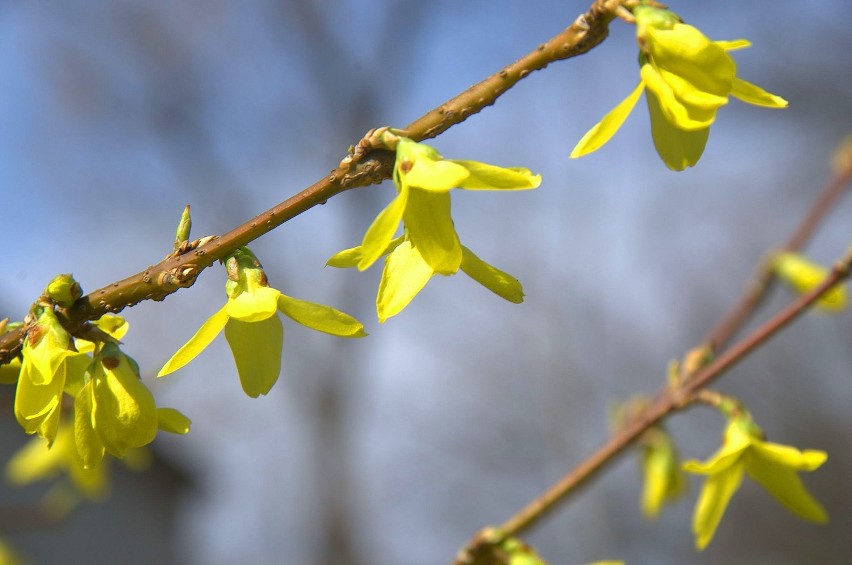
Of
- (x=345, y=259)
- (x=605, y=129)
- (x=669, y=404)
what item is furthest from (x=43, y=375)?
(x=669, y=404)

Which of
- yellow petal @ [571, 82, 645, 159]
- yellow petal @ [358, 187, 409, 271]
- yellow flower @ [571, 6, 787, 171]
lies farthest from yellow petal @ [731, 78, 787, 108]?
yellow petal @ [358, 187, 409, 271]

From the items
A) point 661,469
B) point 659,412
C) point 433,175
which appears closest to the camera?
point 433,175

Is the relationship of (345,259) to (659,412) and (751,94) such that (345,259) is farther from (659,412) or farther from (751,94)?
(659,412)

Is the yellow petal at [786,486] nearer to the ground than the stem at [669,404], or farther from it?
nearer to the ground

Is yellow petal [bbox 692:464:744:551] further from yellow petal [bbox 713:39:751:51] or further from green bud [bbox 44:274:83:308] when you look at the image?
green bud [bbox 44:274:83:308]

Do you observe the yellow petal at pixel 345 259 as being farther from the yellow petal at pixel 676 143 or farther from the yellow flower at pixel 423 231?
the yellow petal at pixel 676 143

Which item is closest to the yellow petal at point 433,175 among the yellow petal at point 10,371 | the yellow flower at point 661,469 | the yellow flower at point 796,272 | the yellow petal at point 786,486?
the yellow petal at point 10,371

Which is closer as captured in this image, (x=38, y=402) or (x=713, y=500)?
(x=38, y=402)
